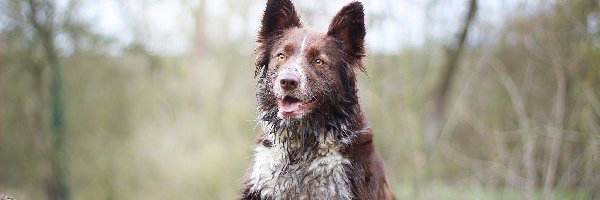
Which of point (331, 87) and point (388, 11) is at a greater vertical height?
point (388, 11)

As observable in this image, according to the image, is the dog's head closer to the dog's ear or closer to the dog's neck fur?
the dog's ear

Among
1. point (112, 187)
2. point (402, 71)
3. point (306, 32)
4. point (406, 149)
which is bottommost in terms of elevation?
point (112, 187)

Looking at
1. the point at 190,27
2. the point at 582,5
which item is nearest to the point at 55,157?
the point at 190,27

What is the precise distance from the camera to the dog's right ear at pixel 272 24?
5.55 m

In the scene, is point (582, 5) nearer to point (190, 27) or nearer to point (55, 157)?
point (190, 27)

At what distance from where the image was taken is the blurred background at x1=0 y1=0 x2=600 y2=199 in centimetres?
1182

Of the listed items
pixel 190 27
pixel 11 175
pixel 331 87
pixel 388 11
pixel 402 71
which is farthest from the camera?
pixel 11 175

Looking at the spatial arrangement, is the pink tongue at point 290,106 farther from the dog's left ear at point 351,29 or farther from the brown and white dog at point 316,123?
the dog's left ear at point 351,29

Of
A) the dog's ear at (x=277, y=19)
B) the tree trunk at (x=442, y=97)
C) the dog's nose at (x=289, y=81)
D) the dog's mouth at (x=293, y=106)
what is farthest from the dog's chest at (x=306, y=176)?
the tree trunk at (x=442, y=97)

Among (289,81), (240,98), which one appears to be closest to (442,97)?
(240,98)

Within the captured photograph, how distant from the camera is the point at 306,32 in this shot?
5.45 metres

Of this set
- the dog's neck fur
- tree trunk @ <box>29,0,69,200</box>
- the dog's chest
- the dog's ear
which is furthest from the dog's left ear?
tree trunk @ <box>29,0,69,200</box>

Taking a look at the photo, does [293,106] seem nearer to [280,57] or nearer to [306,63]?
[306,63]

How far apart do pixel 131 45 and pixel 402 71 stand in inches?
345
